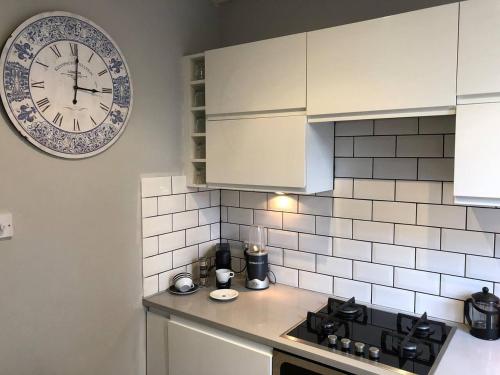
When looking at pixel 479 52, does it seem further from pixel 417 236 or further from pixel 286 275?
pixel 286 275

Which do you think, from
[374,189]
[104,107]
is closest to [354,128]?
[374,189]

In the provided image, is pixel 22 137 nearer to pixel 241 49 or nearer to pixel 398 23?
pixel 241 49

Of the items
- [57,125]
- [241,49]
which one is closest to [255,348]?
[57,125]

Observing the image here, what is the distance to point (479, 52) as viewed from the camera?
1.28 m

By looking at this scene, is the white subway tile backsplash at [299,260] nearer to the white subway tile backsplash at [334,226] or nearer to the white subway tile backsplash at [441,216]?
the white subway tile backsplash at [334,226]

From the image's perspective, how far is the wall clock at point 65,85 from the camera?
1.42m

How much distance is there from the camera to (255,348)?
1.58 metres

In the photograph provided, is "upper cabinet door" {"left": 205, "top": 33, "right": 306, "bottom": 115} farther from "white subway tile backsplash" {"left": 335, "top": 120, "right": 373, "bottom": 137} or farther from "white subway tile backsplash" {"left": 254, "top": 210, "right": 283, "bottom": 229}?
"white subway tile backsplash" {"left": 254, "top": 210, "right": 283, "bottom": 229}

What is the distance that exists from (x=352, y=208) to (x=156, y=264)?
3.16ft

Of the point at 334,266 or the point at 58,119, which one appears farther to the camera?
the point at 334,266

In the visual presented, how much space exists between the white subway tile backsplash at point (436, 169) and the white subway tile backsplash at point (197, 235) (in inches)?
44.3

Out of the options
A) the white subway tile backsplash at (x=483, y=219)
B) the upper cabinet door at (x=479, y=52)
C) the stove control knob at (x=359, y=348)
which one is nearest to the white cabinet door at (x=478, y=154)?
the upper cabinet door at (x=479, y=52)

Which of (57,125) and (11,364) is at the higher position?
(57,125)

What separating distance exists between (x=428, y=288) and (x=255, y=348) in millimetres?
756
